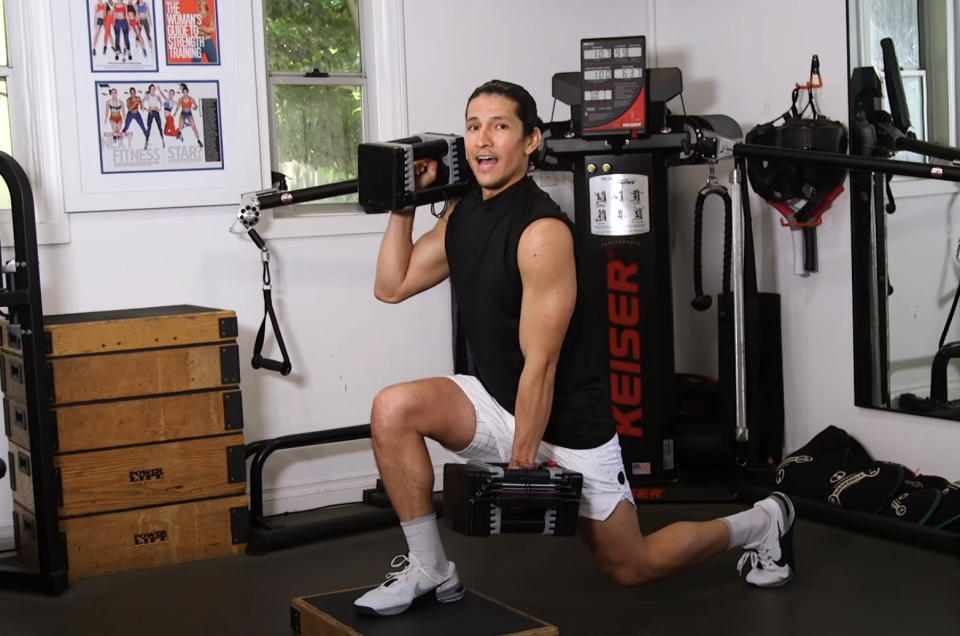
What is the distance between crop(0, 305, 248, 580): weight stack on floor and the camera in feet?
12.4

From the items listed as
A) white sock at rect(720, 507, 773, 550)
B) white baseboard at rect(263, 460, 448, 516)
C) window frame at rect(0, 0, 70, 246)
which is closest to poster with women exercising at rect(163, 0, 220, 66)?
window frame at rect(0, 0, 70, 246)

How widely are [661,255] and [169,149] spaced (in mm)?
1922

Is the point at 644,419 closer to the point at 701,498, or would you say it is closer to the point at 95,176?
the point at 701,498

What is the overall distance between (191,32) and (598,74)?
153cm

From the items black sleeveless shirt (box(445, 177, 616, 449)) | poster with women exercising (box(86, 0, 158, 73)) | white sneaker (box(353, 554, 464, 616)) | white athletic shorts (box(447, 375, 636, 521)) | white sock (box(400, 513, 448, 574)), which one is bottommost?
white sneaker (box(353, 554, 464, 616))

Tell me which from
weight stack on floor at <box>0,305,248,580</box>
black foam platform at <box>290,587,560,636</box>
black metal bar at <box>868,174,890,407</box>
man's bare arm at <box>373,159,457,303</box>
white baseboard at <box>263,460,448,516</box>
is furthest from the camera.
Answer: white baseboard at <box>263,460,448,516</box>

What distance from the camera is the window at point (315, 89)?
4.65 m

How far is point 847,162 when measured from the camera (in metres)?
3.88

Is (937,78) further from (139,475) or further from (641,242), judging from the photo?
(139,475)

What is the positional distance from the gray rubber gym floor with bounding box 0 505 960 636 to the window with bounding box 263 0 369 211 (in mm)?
1538

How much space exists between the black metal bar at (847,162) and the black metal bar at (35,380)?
2.45m

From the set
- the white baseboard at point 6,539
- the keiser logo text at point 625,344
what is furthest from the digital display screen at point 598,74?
the white baseboard at point 6,539

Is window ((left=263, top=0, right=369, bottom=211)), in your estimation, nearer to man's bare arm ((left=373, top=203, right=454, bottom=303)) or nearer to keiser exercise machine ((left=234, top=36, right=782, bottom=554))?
keiser exercise machine ((left=234, top=36, right=782, bottom=554))

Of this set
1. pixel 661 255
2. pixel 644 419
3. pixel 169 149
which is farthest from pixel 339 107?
pixel 644 419
